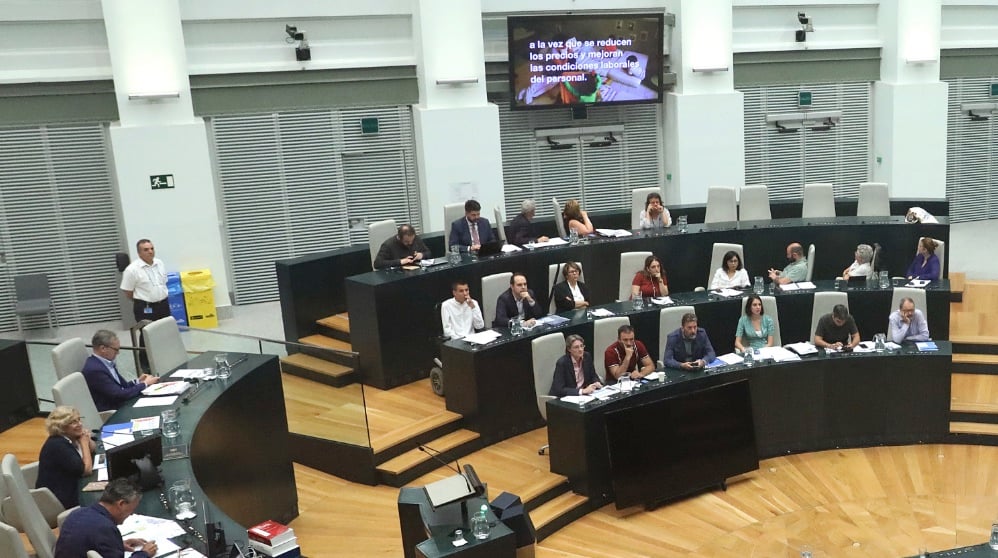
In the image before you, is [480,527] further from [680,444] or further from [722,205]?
[722,205]

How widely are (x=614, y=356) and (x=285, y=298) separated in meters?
3.90

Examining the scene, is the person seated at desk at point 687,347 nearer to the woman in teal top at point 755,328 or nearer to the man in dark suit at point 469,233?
the woman in teal top at point 755,328

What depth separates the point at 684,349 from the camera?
888 centimetres

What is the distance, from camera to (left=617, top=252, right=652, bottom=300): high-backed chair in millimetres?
10586

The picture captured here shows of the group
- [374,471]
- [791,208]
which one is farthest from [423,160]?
[374,471]

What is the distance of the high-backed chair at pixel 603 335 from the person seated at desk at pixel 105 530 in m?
4.86

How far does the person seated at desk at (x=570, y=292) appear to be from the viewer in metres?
9.83

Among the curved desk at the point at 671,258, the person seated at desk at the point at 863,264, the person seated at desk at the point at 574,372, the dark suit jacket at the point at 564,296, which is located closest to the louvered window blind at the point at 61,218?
the curved desk at the point at 671,258

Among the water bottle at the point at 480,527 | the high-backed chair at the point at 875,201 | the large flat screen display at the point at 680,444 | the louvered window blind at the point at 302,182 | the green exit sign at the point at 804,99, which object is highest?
the green exit sign at the point at 804,99

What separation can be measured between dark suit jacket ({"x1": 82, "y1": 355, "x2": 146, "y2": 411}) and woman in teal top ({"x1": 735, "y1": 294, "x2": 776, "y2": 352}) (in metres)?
5.64

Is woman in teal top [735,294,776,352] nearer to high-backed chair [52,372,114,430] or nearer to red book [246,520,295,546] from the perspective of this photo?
red book [246,520,295,546]

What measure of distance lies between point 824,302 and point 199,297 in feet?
24.1

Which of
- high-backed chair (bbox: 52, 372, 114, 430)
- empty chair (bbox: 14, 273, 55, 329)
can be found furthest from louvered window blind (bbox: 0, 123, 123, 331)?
high-backed chair (bbox: 52, 372, 114, 430)

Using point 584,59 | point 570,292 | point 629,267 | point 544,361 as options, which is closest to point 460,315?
point 544,361
